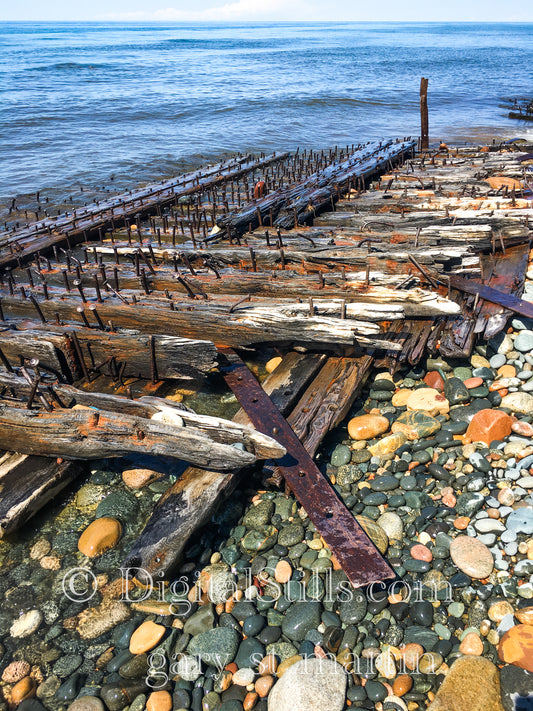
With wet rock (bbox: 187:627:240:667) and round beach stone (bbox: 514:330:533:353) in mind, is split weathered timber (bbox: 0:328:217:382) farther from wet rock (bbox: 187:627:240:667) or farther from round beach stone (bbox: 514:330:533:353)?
round beach stone (bbox: 514:330:533:353)

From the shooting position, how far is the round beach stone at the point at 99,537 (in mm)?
3922

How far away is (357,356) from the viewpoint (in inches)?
204

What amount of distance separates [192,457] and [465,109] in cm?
3645

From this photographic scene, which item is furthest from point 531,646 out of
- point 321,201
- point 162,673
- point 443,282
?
point 321,201

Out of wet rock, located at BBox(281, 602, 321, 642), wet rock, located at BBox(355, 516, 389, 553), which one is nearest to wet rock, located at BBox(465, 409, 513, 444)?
wet rock, located at BBox(355, 516, 389, 553)

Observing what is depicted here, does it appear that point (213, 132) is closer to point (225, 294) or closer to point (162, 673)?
point (225, 294)

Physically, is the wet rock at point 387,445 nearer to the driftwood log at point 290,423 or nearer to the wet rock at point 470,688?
the driftwood log at point 290,423

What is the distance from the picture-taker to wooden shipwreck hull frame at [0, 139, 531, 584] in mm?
3986

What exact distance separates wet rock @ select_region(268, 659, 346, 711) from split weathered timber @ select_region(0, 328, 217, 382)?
2619 mm

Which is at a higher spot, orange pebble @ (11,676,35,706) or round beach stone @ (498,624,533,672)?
round beach stone @ (498,624,533,672)

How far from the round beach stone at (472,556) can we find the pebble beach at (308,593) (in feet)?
0.04

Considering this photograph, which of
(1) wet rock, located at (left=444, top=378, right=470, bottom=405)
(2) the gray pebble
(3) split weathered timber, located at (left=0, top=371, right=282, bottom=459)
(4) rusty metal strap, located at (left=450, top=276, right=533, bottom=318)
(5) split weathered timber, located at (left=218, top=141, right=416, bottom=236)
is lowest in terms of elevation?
(1) wet rock, located at (left=444, top=378, right=470, bottom=405)

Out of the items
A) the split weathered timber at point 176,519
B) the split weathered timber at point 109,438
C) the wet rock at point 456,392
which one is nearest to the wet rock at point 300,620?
the split weathered timber at point 176,519

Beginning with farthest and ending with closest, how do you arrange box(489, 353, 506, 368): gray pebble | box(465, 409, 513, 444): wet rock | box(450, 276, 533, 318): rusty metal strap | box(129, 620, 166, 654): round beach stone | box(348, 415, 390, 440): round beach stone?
box(450, 276, 533, 318): rusty metal strap
box(489, 353, 506, 368): gray pebble
box(348, 415, 390, 440): round beach stone
box(465, 409, 513, 444): wet rock
box(129, 620, 166, 654): round beach stone
